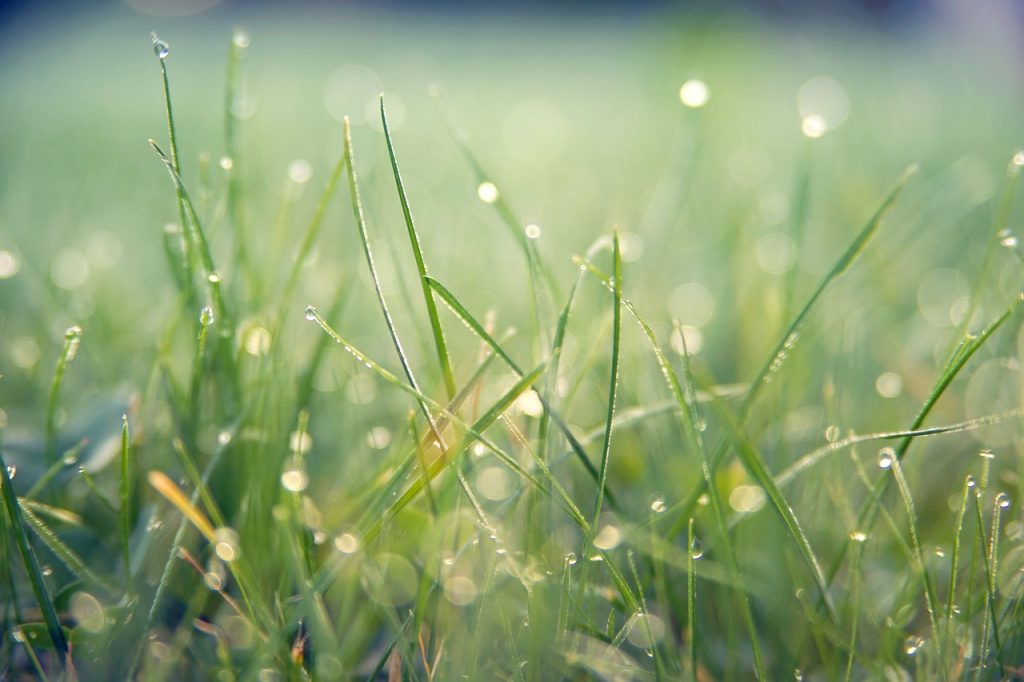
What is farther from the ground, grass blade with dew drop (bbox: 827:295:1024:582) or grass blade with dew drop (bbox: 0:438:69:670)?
grass blade with dew drop (bbox: 827:295:1024:582)

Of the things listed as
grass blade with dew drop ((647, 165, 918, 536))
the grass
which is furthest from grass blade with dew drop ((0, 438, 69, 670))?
grass blade with dew drop ((647, 165, 918, 536))

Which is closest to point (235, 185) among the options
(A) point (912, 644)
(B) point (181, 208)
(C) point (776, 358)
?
(B) point (181, 208)

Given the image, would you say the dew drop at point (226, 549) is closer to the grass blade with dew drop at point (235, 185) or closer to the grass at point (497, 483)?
the grass at point (497, 483)

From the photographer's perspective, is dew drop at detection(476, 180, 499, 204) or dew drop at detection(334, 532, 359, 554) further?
dew drop at detection(476, 180, 499, 204)

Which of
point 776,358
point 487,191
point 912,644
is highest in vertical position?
point 487,191

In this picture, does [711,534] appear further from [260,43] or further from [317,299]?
[260,43]

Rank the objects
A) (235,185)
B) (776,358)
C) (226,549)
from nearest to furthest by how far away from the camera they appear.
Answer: (226,549) < (776,358) < (235,185)

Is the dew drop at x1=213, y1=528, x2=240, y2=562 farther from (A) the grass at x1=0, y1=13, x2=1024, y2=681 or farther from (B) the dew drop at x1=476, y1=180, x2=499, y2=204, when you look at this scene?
(B) the dew drop at x1=476, y1=180, x2=499, y2=204

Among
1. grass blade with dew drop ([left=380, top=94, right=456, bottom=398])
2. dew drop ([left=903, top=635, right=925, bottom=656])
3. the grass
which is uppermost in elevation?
grass blade with dew drop ([left=380, top=94, right=456, bottom=398])

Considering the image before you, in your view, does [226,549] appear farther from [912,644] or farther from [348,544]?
[912,644]
